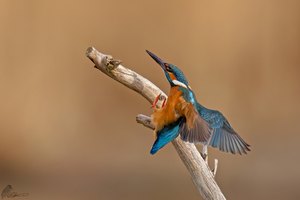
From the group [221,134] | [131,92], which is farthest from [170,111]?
[131,92]

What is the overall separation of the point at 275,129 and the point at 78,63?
2.63ft

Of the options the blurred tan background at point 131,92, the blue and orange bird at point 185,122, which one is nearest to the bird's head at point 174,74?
the blue and orange bird at point 185,122

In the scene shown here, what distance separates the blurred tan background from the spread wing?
5.26ft

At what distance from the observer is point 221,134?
207 centimetres

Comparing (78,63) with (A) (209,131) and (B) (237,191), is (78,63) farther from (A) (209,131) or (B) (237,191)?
(A) (209,131)

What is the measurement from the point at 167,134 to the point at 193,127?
0.06m

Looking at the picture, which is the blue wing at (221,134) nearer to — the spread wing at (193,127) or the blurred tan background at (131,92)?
the spread wing at (193,127)

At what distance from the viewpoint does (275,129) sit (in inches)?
148

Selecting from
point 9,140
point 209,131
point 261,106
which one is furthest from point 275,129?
point 209,131

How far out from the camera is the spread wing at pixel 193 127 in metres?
1.89

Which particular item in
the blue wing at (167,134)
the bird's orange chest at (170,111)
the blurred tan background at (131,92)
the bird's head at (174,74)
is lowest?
the blue wing at (167,134)

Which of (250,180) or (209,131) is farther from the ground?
(250,180)

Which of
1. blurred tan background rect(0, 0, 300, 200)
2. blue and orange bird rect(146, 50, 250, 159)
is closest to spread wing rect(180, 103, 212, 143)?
blue and orange bird rect(146, 50, 250, 159)

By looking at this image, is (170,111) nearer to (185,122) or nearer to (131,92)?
(185,122)
